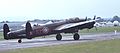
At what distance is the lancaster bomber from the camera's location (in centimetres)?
4628

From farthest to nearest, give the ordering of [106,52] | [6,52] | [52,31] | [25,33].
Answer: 1. [52,31]
2. [25,33]
3. [6,52]
4. [106,52]

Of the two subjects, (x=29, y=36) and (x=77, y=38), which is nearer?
(x=29, y=36)

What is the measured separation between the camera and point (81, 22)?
51656 mm

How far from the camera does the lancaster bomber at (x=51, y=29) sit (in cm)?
4628

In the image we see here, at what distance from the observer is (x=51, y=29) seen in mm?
49281

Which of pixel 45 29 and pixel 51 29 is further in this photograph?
pixel 51 29

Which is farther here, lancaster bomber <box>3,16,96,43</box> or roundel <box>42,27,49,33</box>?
roundel <box>42,27,49,33</box>

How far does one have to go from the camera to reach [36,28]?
47219mm

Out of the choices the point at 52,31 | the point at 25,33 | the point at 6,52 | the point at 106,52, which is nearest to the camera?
the point at 106,52

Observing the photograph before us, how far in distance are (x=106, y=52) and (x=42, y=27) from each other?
20.0 metres

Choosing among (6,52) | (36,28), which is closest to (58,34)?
(36,28)

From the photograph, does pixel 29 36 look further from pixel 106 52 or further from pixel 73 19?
pixel 106 52

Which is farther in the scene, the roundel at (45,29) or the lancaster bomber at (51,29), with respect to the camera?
the roundel at (45,29)

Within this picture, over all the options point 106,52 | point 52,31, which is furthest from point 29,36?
point 106,52
